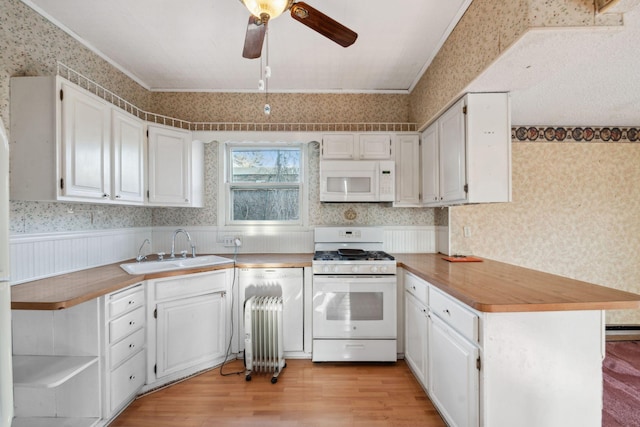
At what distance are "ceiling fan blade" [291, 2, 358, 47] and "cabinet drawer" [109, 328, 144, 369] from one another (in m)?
2.27

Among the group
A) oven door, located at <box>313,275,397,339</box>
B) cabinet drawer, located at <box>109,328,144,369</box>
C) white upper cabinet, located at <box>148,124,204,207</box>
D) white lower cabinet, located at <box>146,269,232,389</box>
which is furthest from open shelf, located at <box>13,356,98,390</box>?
oven door, located at <box>313,275,397,339</box>

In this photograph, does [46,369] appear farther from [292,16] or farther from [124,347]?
[292,16]

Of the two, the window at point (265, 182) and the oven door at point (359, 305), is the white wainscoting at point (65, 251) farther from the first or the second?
the oven door at point (359, 305)

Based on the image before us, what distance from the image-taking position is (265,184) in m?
3.10

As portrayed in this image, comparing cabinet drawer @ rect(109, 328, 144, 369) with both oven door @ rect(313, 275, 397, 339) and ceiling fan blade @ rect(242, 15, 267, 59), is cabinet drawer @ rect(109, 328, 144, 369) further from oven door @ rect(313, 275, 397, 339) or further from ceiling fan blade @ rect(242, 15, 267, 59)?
ceiling fan blade @ rect(242, 15, 267, 59)

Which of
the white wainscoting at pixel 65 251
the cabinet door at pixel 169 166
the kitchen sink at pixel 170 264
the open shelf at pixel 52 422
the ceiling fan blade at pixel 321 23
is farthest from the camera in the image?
the cabinet door at pixel 169 166

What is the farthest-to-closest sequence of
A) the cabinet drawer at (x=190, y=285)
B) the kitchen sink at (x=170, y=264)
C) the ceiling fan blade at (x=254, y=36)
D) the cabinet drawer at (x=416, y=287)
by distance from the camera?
the kitchen sink at (x=170, y=264)
the cabinet drawer at (x=190, y=285)
the cabinet drawer at (x=416, y=287)
the ceiling fan blade at (x=254, y=36)

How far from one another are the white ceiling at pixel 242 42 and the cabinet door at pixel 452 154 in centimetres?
64

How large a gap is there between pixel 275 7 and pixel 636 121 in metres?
3.83

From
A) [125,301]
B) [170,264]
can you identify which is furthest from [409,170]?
[125,301]

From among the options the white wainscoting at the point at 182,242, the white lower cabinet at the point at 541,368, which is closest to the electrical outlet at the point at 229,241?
the white wainscoting at the point at 182,242

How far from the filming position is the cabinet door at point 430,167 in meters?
2.47

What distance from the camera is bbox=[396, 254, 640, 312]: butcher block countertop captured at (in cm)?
126

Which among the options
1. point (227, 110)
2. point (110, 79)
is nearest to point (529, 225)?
point (227, 110)
